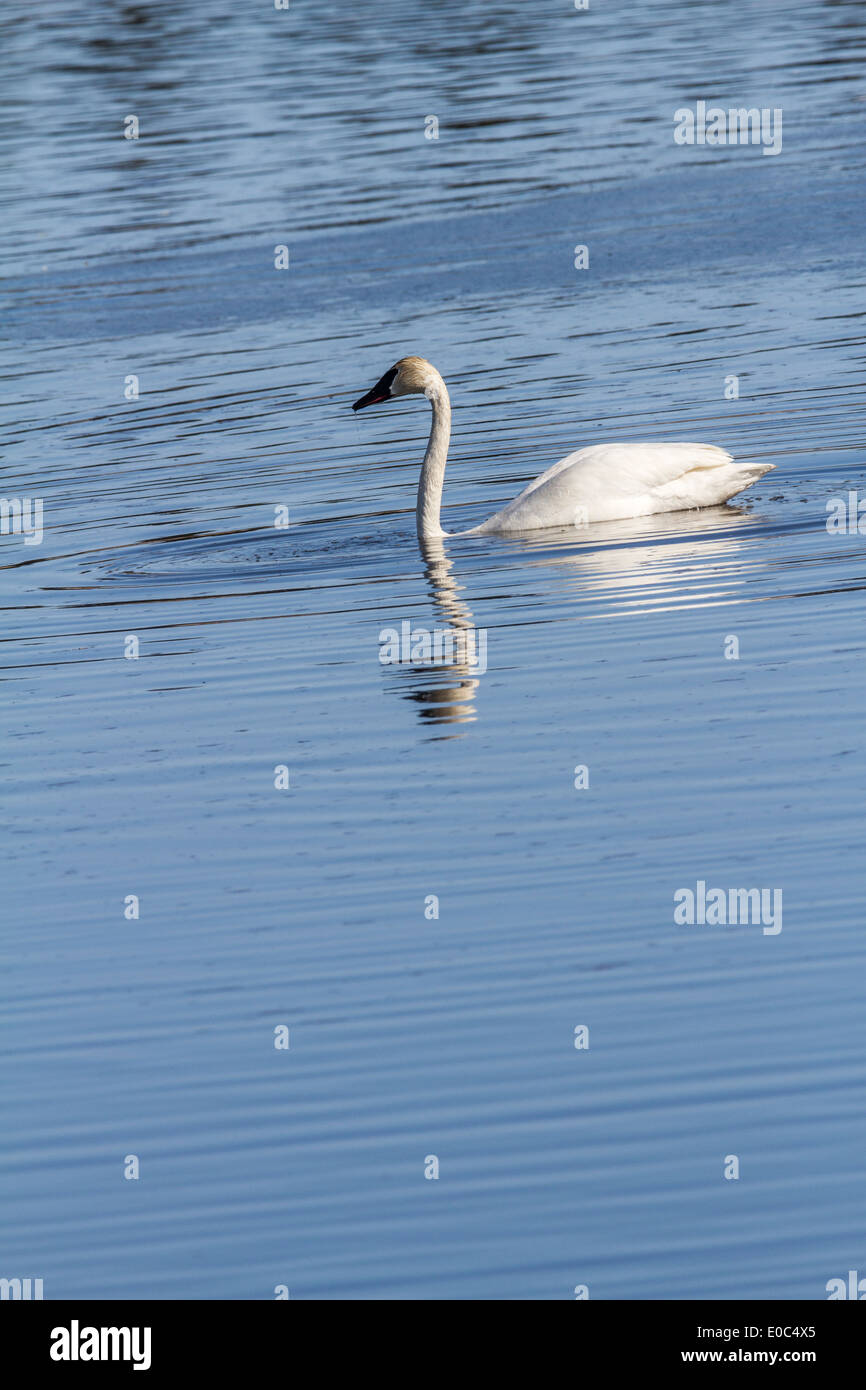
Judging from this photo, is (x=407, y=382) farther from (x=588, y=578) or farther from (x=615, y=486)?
(x=588, y=578)

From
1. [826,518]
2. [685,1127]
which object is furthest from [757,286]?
[685,1127]

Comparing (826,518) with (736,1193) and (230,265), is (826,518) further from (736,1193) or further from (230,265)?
(230,265)

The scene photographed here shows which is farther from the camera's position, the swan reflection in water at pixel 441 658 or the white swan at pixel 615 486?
the white swan at pixel 615 486

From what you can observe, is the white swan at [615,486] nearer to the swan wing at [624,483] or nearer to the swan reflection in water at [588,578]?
the swan wing at [624,483]

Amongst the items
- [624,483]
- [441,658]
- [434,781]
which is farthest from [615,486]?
[434,781]

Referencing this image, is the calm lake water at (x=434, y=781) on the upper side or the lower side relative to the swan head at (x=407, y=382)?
lower

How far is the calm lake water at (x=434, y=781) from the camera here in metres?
6.81

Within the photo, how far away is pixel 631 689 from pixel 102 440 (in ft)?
29.9

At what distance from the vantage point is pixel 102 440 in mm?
19266

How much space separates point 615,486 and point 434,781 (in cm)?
495

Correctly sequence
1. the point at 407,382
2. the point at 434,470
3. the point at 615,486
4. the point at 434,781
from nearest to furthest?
1. the point at 434,781
2. the point at 615,486
3. the point at 434,470
4. the point at 407,382

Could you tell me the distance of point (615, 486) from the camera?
14742 mm

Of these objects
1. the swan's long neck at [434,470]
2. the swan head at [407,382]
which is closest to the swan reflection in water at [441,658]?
the swan's long neck at [434,470]

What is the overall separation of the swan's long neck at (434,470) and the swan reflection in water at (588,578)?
12cm
